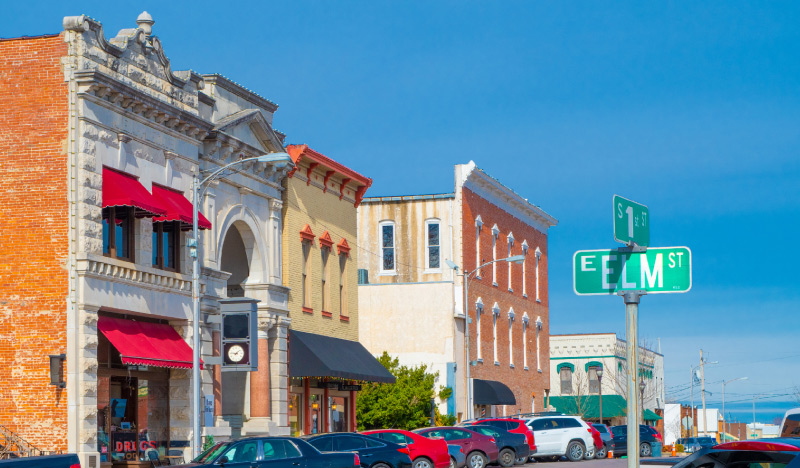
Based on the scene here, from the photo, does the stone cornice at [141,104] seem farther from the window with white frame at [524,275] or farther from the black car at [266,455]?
the window with white frame at [524,275]

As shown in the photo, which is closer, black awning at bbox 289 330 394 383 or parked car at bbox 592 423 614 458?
black awning at bbox 289 330 394 383

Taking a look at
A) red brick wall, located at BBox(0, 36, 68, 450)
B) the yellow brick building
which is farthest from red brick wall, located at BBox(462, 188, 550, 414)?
red brick wall, located at BBox(0, 36, 68, 450)

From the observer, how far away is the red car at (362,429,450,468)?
29031 mm

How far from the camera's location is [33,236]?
86.0 feet

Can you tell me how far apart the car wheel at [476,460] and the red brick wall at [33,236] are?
12.3 m

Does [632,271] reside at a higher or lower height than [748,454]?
higher

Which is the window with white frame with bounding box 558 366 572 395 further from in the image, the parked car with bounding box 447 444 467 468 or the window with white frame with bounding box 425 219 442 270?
the parked car with bounding box 447 444 467 468

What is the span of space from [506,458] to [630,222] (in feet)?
85.6

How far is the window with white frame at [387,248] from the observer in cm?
5262

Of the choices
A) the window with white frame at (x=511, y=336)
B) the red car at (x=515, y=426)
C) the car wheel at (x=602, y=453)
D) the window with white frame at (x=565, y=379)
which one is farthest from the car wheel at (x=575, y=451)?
the window with white frame at (x=565, y=379)

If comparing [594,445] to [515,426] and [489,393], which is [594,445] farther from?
[489,393]

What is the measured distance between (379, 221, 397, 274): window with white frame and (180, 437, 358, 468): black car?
30.7 m

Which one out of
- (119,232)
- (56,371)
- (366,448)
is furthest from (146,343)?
(366,448)

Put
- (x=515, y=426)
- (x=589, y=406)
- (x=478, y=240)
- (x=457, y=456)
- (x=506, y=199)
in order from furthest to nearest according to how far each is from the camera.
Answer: (x=589, y=406) < (x=506, y=199) < (x=478, y=240) < (x=515, y=426) < (x=457, y=456)
